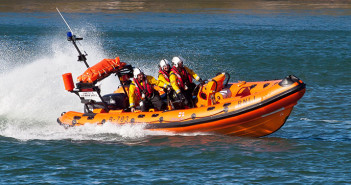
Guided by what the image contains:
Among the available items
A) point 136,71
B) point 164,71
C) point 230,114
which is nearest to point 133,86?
point 136,71

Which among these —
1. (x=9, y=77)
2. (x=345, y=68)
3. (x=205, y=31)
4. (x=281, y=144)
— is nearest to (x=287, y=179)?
(x=281, y=144)

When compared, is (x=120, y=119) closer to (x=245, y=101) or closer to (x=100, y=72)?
(x=100, y=72)

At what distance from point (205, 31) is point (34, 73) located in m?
14.7

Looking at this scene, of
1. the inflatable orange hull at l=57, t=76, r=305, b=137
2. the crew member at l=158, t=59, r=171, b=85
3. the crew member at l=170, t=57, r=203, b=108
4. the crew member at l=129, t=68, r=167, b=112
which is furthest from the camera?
the crew member at l=158, t=59, r=171, b=85

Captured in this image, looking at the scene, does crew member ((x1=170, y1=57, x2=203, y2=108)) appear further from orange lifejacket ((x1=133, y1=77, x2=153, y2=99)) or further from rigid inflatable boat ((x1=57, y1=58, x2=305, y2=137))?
orange lifejacket ((x1=133, y1=77, x2=153, y2=99))

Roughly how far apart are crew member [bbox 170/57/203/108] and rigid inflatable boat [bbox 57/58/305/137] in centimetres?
18

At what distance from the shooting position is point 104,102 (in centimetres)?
1234

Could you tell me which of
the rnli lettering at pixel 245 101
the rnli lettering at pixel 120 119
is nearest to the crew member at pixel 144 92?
the rnli lettering at pixel 120 119

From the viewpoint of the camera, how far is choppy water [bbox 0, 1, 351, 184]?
32.3 feet

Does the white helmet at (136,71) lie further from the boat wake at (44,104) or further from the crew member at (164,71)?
the boat wake at (44,104)

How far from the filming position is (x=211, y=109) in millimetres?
11211

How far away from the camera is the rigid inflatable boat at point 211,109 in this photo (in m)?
10.8

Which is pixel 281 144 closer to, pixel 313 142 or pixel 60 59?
pixel 313 142

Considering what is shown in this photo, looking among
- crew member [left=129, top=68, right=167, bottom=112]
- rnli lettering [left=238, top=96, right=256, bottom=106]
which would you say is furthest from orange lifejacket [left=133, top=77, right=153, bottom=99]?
rnli lettering [left=238, top=96, right=256, bottom=106]
